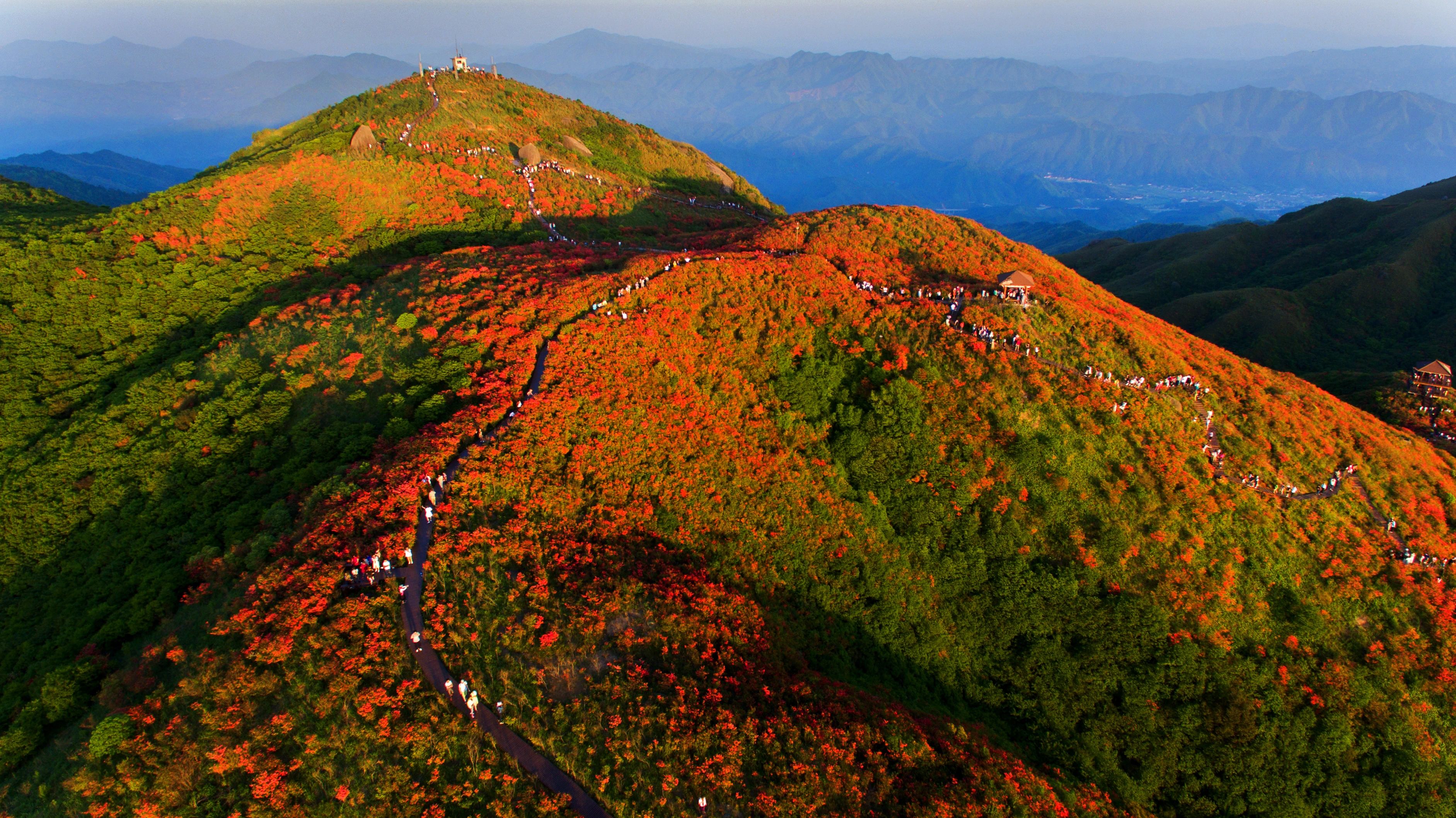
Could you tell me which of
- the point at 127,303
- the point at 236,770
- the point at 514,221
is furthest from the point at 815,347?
the point at 127,303

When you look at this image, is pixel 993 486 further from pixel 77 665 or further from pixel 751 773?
pixel 77 665

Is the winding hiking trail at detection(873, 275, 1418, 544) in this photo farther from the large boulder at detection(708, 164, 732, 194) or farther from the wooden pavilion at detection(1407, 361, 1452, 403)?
the large boulder at detection(708, 164, 732, 194)

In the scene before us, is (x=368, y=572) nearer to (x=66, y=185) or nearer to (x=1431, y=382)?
(x=1431, y=382)

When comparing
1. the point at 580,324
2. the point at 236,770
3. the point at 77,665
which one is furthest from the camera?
the point at 580,324

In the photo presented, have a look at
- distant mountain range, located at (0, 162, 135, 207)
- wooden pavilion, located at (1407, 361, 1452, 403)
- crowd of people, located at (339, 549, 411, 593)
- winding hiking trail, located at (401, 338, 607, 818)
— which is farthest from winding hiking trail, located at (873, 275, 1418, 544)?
distant mountain range, located at (0, 162, 135, 207)

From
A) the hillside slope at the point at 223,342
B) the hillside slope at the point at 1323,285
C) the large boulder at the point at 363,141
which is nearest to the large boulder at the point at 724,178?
the hillside slope at the point at 223,342

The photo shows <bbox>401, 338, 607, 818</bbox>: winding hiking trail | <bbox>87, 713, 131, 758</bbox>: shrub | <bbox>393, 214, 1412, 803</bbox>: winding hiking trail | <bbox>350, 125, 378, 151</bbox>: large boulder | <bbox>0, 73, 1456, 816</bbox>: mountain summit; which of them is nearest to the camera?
<bbox>401, 338, 607, 818</bbox>: winding hiking trail
